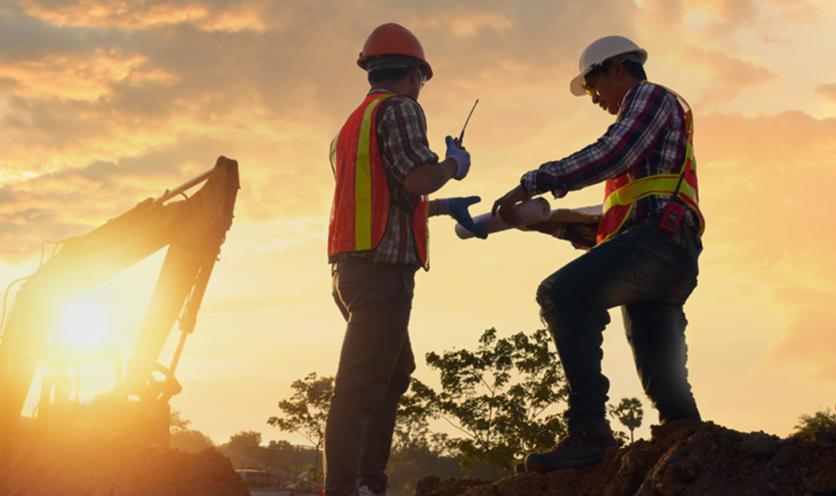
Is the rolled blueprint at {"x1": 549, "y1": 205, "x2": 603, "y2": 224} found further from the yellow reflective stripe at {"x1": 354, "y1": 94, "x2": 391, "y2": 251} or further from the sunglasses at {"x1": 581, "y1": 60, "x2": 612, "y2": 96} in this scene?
the yellow reflective stripe at {"x1": 354, "y1": 94, "x2": 391, "y2": 251}

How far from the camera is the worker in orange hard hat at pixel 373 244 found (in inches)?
195

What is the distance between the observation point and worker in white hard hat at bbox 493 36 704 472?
15.6 ft

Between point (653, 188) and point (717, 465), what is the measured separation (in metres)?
1.50

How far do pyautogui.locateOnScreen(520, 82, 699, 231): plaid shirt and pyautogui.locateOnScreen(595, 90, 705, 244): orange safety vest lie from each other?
31mm

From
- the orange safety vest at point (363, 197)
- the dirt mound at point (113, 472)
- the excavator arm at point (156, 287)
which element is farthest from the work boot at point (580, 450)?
the excavator arm at point (156, 287)

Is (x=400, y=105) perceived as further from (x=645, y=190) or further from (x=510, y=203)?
(x=645, y=190)

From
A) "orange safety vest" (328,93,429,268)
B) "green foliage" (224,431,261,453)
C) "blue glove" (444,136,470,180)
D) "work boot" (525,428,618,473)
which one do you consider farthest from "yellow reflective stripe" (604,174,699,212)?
"green foliage" (224,431,261,453)

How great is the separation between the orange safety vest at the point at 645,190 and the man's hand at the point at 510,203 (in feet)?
1.50

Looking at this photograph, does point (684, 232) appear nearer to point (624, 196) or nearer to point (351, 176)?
point (624, 196)

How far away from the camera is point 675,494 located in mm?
3939

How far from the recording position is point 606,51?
5.20 m

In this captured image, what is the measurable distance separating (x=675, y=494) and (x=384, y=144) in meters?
2.31

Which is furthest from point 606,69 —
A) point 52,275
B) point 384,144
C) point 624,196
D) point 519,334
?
point 519,334

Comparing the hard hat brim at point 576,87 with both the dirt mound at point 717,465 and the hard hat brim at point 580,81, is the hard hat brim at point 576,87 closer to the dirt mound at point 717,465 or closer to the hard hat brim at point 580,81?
the hard hat brim at point 580,81
